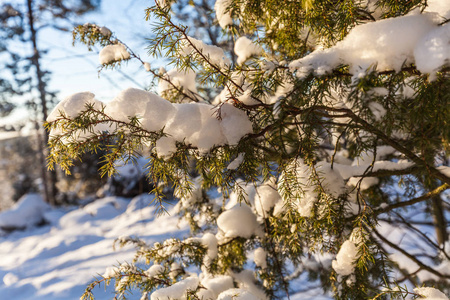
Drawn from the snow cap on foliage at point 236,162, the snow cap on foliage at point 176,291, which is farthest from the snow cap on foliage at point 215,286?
the snow cap on foliage at point 236,162

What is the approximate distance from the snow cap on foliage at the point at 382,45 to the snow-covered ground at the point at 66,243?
1776mm

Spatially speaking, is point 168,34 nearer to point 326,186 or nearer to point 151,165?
point 151,165

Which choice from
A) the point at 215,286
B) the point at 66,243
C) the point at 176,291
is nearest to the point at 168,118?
the point at 176,291

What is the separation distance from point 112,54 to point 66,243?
17.9 ft

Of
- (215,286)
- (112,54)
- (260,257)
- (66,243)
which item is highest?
(112,54)

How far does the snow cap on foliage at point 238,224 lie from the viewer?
1874mm

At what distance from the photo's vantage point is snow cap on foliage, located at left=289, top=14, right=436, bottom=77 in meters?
0.82

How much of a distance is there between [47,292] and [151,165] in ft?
12.8

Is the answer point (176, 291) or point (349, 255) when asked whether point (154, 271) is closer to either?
point (176, 291)

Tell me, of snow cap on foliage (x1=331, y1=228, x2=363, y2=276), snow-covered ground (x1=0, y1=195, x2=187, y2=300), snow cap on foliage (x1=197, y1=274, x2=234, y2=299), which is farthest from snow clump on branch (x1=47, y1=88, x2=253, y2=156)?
snow-covered ground (x1=0, y1=195, x2=187, y2=300)

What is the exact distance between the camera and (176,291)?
138 centimetres

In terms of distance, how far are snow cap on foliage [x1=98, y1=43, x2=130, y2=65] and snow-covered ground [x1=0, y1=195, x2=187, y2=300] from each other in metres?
1.07

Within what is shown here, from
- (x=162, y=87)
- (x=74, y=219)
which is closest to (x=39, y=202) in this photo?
(x=74, y=219)

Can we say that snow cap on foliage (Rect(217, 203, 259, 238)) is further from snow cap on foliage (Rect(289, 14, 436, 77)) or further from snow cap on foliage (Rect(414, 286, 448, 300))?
snow cap on foliage (Rect(289, 14, 436, 77))
